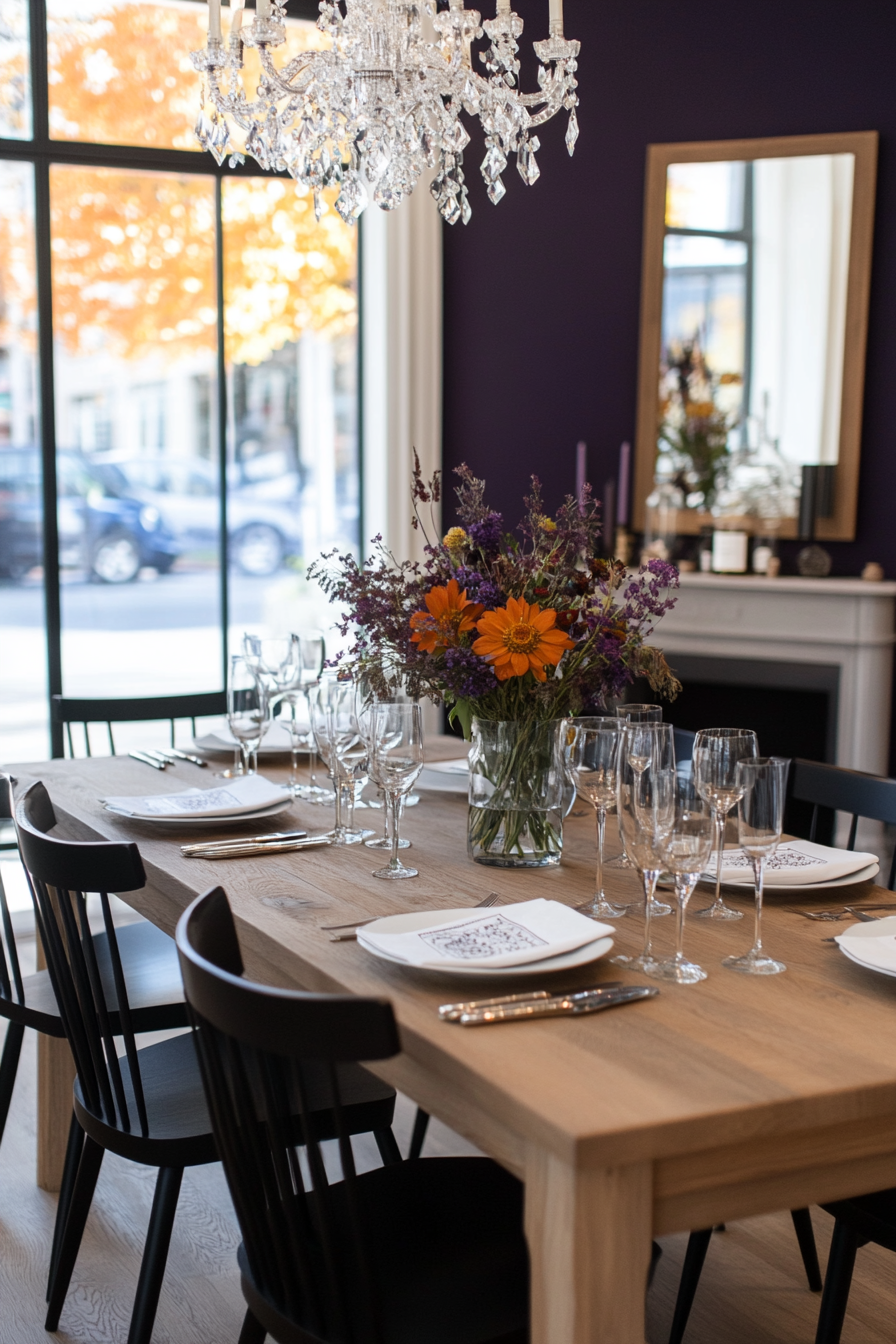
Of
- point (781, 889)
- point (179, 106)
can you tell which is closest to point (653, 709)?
point (781, 889)

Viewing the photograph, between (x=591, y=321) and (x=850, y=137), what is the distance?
3.59ft

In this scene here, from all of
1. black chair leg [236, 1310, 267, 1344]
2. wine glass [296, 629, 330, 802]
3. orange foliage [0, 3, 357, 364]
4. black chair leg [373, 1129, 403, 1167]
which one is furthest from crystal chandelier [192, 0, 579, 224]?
black chair leg [236, 1310, 267, 1344]

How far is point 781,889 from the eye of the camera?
1.90m

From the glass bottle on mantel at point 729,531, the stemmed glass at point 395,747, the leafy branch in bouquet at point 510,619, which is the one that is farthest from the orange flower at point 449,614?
the glass bottle on mantel at point 729,531

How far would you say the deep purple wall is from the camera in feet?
15.1

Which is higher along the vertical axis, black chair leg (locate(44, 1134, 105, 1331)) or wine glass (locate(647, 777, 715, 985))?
wine glass (locate(647, 777, 715, 985))

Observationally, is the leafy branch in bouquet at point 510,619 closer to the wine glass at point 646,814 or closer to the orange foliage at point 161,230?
the wine glass at point 646,814

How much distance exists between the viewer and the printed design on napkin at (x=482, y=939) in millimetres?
1535

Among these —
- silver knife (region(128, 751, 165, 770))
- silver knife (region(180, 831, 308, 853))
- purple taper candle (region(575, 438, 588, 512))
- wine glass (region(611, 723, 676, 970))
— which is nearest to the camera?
wine glass (region(611, 723, 676, 970))

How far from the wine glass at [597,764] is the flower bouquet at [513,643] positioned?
0.36 ft

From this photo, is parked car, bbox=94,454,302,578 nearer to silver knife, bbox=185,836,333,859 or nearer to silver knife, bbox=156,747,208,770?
silver knife, bbox=156,747,208,770

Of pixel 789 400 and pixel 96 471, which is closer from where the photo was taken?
pixel 789 400

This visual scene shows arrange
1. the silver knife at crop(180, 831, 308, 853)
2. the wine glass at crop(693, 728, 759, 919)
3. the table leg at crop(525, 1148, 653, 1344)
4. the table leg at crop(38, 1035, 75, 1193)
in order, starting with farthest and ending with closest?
the table leg at crop(38, 1035, 75, 1193) → the silver knife at crop(180, 831, 308, 853) → the wine glass at crop(693, 728, 759, 919) → the table leg at crop(525, 1148, 653, 1344)

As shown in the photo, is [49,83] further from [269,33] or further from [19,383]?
[269,33]
